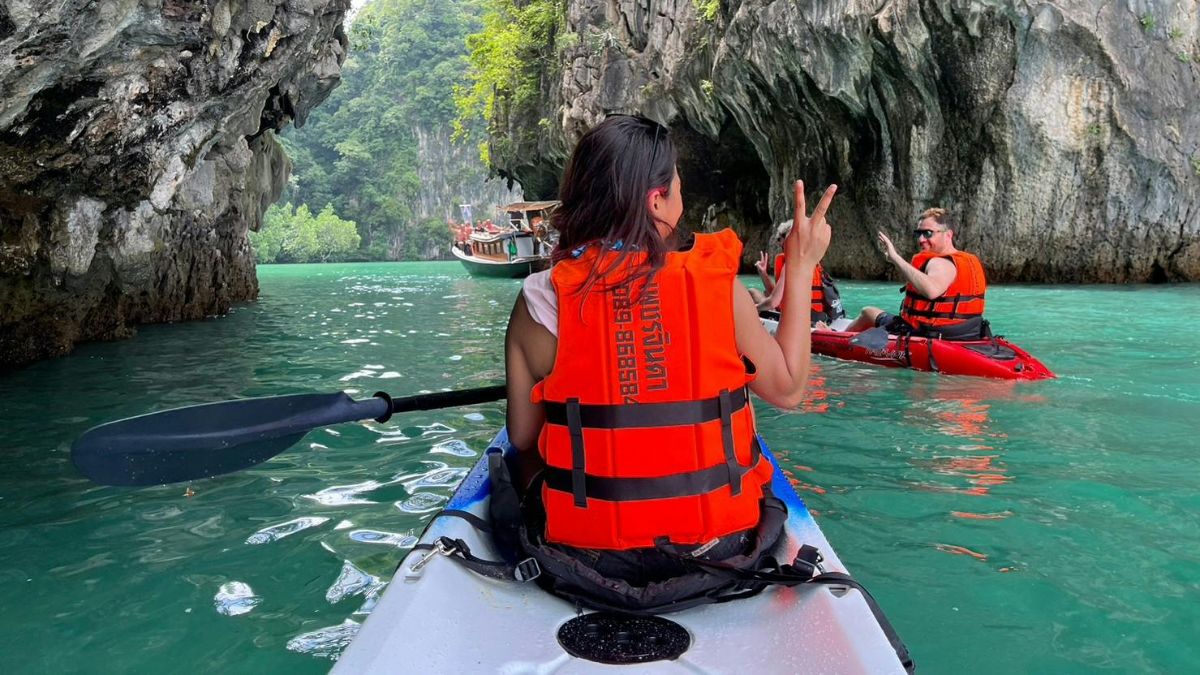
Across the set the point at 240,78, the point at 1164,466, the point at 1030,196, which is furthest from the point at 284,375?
the point at 1030,196

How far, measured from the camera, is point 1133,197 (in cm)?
1475

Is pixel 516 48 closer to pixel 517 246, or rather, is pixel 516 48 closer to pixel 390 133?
pixel 517 246

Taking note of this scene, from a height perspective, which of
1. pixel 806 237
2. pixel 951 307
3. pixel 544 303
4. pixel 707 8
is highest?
pixel 707 8

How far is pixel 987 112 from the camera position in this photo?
14922 mm

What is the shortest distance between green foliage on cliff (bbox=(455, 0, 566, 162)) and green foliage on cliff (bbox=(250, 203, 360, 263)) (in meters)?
36.9

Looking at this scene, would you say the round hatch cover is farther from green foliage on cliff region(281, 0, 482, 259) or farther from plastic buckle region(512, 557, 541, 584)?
green foliage on cliff region(281, 0, 482, 259)

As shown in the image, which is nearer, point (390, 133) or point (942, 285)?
point (942, 285)

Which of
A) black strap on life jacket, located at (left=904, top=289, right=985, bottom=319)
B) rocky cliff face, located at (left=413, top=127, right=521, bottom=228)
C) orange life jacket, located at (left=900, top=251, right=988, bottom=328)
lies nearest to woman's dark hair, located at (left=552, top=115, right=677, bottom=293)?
orange life jacket, located at (left=900, top=251, right=988, bottom=328)

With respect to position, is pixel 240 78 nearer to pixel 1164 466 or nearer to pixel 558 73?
pixel 1164 466

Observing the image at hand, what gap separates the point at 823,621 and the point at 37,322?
28.0 feet

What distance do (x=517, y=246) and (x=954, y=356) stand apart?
20.2 m

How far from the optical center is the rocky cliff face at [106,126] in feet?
15.3

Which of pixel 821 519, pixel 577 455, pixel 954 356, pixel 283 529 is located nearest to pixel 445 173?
pixel 954 356

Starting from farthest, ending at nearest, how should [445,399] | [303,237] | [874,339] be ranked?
[303,237] → [874,339] → [445,399]
